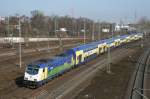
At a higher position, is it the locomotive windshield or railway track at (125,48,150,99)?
the locomotive windshield

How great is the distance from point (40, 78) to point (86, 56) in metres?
22.4

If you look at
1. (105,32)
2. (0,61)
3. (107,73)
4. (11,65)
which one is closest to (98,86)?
(107,73)

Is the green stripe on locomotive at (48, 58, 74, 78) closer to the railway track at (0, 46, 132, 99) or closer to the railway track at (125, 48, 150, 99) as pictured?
the railway track at (0, 46, 132, 99)

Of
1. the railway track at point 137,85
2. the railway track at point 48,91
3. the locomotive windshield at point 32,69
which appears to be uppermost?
the locomotive windshield at point 32,69

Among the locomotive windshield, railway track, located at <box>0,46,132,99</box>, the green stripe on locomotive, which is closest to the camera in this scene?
A: railway track, located at <box>0,46,132,99</box>

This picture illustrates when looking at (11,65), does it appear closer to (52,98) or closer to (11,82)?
(11,82)

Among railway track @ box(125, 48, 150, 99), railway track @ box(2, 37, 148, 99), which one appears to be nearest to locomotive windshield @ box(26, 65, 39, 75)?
railway track @ box(2, 37, 148, 99)

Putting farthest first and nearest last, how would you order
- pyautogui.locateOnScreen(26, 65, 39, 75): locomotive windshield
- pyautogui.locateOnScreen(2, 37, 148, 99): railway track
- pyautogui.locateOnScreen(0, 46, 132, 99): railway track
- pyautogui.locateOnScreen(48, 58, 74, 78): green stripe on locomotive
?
pyautogui.locateOnScreen(48, 58, 74, 78): green stripe on locomotive
pyautogui.locateOnScreen(26, 65, 39, 75): locomotive windshield
pyautogui.locateOnScreen(0, 46, 132, 99): railway track
pyautogui.locateOnScreen(2, 37, 148, 99): railway track

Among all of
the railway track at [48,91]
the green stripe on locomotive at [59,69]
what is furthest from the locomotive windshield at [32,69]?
the green stripe on locomotive at [59,69]

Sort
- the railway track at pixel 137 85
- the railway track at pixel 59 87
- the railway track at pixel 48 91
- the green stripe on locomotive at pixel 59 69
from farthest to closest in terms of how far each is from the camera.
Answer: the green stripe on locomotive at pixel 59 69, the railway track at pixel 59 87, the railway track at pixel 137 85, the railway track at pixel 48 91

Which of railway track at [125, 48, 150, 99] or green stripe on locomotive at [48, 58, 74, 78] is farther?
green stripe on locomotive at [48, 58, 74, 78]

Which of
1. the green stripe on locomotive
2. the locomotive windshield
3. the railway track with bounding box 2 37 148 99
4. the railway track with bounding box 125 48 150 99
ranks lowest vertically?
the railway track with bounding box 125 48 150 99

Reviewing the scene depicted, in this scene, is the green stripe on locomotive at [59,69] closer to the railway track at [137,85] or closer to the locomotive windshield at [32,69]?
the locomotive windshield at [32,69]

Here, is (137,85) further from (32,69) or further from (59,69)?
(32,69)
